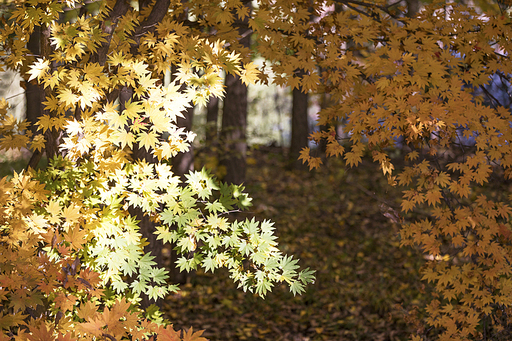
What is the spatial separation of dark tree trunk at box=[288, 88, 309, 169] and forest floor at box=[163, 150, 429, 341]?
174 centimetres

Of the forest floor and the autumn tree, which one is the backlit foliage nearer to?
the autumn tree

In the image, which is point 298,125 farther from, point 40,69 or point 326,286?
point 40,69

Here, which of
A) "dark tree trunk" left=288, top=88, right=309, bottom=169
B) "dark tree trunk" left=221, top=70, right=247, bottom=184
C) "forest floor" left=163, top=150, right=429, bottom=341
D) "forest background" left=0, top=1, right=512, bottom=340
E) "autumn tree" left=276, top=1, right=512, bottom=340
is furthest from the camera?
"dark tree trunk" left=288, top=88, right=309, bottom=169

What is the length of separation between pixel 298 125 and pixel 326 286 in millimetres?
6480

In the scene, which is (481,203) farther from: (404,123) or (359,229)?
(359,229)

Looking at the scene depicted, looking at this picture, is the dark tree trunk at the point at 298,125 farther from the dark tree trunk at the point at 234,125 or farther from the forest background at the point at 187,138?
the forest background at the point at 187,138

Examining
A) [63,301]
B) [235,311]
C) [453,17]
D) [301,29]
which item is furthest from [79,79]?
[235,311]

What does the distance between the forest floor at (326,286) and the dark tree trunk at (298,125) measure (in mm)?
1744

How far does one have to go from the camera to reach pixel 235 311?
22.8 feet

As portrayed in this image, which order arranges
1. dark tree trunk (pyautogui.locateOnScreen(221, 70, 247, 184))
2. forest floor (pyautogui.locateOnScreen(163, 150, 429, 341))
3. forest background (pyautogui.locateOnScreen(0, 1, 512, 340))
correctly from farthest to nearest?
dark tree trunk (pyautogui.locateOnScreen(221, 70, 247, 184)) < forest floor (pyautogui.locateOnScreen(163, 150, 429, 341)) < forest background (pyautogui.locateOnScreen(0, 1, 512, 340))

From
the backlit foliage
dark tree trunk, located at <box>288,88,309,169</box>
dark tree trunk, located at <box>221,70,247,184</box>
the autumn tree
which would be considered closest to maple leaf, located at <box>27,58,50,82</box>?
the backlit foliage

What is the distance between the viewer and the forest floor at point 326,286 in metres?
6.39

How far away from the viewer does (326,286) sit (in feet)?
24.8

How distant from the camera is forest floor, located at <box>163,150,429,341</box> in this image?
6391 millimetres
